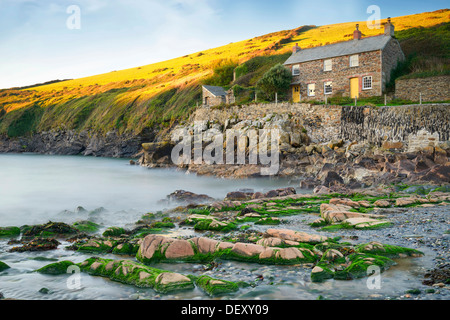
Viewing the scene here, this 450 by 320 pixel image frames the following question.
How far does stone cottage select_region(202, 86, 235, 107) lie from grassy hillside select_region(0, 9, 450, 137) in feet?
4.35

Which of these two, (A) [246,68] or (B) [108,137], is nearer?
(A) [246,68]

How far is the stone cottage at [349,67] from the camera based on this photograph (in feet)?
107

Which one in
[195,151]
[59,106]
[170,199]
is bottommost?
[170,199]

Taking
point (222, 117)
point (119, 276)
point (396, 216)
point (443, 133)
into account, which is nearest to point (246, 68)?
point (222, 117)

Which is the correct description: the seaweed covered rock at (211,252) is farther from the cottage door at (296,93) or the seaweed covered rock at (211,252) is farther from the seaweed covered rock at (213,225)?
the cottage door at (296,93)

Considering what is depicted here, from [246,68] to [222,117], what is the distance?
1867 centimetres

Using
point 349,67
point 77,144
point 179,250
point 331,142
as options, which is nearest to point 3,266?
point 179,250

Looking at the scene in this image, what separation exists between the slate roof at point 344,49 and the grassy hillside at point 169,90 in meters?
4.48

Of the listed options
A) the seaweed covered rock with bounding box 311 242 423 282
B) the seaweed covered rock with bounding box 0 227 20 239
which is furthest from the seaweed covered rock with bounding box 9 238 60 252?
the seaweed covered rock with bounding box 311 242 423 282

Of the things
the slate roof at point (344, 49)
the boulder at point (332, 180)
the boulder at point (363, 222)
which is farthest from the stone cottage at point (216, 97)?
the boulder at point (363, 222)

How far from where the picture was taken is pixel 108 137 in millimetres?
63031

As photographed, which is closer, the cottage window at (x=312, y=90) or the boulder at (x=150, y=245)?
the boulder at (x=150, y=245)

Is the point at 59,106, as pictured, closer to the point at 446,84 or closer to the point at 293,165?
the point at 293,165
